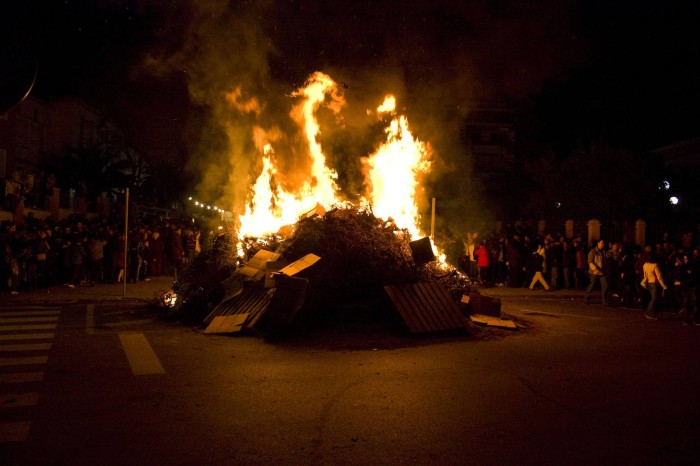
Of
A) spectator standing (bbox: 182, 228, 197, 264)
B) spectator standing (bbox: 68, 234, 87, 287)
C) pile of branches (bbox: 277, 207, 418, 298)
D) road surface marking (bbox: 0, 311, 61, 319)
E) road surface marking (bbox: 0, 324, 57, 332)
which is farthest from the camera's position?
spectator standing (bbox: 182, 228, 197, 264)

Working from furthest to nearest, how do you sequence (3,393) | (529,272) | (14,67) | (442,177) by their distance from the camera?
(442,177)
(529,272)
(3,393)
(14,67)

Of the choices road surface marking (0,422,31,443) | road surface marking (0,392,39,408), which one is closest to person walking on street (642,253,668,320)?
road surface marking (0,392,39,408)

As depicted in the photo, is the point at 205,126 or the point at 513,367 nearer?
the point at 513,367

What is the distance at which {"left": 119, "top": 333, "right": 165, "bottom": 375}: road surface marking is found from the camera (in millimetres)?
7699

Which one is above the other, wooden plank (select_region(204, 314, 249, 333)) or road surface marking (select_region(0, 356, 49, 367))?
wooden plank (select_region(204, 314, 249, 333))

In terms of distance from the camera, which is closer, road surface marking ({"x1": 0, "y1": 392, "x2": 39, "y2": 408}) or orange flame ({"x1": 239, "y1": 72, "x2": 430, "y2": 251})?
road surface marking ({"x1": 0, "y1": 392, "x2": 39, "y2": 408})

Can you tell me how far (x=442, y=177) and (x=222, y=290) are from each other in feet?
82.9

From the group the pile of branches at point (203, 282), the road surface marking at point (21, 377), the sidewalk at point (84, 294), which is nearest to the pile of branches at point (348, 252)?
the pile of branches at point (203, 282)

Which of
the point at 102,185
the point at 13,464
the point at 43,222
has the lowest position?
the point at 13,464

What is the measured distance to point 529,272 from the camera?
21.1 m

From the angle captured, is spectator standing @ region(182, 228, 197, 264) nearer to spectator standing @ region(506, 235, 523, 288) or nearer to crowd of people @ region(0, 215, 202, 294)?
crowd of people @ region(0, 215, 202, 294)

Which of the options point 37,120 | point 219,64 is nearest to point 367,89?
point 219,64

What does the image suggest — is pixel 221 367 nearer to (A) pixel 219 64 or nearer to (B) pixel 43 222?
(A) pixel 219 64

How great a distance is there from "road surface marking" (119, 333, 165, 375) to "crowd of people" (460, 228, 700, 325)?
10910 mm
